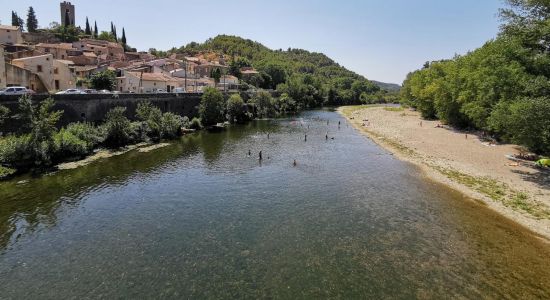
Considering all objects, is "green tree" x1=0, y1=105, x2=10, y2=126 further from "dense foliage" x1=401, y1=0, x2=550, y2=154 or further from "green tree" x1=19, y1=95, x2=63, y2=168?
"dense foliage" x1=401, y1=0, x2=550, y2=154

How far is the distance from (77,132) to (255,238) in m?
31.5

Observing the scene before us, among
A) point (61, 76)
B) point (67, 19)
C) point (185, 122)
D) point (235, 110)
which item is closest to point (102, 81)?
point (61, 76)

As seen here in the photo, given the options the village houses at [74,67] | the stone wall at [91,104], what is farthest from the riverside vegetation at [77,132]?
the village houses at [74,67]

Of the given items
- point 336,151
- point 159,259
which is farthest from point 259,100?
point 159,259

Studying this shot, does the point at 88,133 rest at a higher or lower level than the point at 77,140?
higher

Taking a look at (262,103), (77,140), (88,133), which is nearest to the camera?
(77,140)

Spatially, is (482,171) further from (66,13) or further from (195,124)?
(66,13)

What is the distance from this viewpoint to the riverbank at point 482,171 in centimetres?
2509

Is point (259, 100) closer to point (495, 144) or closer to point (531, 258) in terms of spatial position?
point (495, 144)

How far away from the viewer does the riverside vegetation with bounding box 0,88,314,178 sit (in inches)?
1315

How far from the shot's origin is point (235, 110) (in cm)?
7731

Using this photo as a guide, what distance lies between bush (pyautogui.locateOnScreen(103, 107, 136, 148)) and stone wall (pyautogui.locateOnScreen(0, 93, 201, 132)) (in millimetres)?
3071

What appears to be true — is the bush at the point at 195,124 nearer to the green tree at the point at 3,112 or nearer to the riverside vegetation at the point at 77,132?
the riverside vegetation at the point at 77,132

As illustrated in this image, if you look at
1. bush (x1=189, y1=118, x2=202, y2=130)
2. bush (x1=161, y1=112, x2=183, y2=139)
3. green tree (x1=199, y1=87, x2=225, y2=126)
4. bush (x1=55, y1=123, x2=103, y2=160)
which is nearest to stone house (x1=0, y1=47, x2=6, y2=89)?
bush (x1=55, y1=123, x2=103, y2=160)
